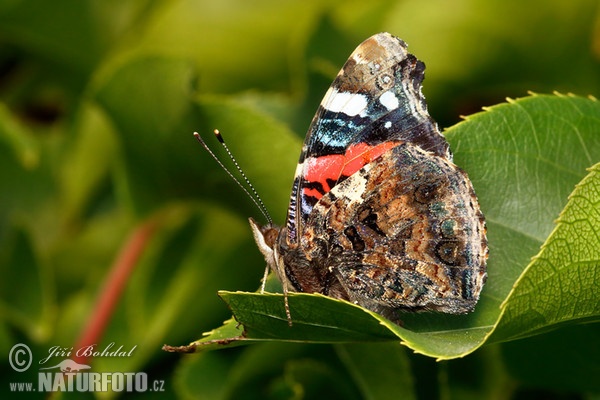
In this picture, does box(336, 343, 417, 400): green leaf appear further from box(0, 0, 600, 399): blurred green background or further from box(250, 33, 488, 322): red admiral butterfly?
box(250, 33, 488, 322): red admiral butterfly

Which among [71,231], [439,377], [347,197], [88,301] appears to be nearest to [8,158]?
[71,231]

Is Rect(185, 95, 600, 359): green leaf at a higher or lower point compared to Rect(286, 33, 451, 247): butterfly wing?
lower

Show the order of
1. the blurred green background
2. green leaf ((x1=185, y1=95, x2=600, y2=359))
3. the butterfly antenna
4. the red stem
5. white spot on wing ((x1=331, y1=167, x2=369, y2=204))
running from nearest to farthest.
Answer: green leaf ((x1=185, y1=95, x2=600, y2=359)) < white spot on wing ((x1=331, y1=167, x2=369, y2=204)) < the butterfly antenna < the blurred green background < the red stem

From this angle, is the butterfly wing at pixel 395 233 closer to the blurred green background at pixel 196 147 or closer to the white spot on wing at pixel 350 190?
the white spot on wing at pixel 350 190

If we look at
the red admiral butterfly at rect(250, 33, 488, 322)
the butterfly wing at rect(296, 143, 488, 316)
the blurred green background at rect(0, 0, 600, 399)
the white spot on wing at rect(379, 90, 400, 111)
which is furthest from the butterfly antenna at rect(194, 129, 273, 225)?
the white spot on wing at rect(379, 90, 400, 111)

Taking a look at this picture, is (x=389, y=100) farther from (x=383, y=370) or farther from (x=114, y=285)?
(x=114, y=285)

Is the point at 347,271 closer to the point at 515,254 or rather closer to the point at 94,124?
the point at 515,254
